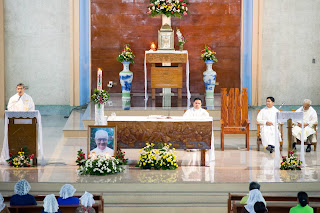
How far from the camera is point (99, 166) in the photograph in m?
10.2

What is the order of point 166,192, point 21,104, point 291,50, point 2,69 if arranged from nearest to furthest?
point 166,192, point 21,104, point 2,69, point 291,50

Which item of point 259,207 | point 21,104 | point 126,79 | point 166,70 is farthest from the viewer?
point 126,79

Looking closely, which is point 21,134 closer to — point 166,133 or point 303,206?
point 166,133

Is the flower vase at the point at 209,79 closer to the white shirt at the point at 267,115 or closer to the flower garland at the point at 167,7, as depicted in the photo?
the flower garland at the point at 167,7

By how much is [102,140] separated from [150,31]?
8561mm

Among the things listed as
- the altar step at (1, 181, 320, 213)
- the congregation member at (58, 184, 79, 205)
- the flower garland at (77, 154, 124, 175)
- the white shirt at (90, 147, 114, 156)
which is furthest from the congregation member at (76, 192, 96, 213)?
the white shirt at (90, 147, 114, 156)

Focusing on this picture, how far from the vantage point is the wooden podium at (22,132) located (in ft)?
35.6

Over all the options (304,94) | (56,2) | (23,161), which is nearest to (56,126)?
(56,2)

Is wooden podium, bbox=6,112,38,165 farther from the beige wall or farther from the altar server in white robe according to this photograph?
the beige wall

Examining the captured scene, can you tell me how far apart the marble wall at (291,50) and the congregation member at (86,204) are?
11473 millimetres

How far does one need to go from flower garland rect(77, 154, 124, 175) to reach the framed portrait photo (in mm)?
152

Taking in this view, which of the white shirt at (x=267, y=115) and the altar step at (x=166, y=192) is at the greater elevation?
the white shirt at (x=267, y=115)

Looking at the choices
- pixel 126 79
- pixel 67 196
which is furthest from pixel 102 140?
pixel 126 79

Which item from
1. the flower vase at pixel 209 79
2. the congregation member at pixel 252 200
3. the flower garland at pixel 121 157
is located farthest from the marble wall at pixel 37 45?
the congregation member at pixel 252 200
